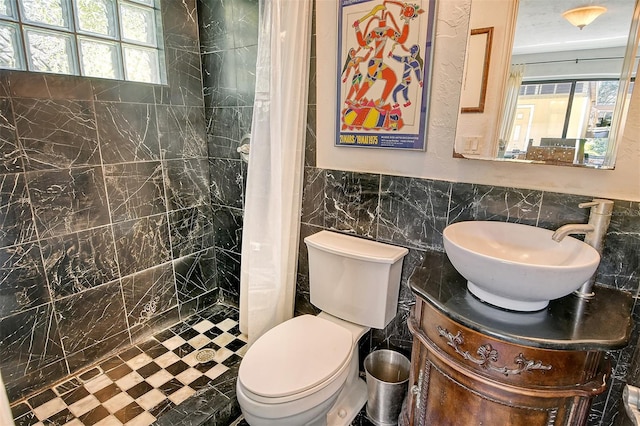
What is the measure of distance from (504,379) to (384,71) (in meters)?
1.21

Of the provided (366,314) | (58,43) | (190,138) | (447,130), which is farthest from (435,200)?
(58,43)

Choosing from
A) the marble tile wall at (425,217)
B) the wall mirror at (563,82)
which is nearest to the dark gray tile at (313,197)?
the marble tile wall at (425,217)

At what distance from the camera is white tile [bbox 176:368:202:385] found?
1727mm

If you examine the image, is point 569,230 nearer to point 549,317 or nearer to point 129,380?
point 549,317

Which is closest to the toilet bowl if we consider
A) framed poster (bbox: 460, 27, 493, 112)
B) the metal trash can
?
the metal trash can

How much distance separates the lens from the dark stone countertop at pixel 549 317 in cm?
81

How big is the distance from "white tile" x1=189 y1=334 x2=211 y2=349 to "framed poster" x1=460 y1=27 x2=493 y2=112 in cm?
193

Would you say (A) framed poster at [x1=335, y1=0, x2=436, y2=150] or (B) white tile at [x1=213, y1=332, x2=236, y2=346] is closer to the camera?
(A) framed poster at [x1=335, y1=0, x2=436, y2=150]

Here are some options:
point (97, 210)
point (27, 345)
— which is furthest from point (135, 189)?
point (27, 345)

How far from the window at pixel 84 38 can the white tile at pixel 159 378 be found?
1.60m

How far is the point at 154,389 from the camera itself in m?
1.67

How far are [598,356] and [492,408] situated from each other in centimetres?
30

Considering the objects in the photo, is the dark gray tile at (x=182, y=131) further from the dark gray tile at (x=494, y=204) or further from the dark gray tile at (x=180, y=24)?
the dark gray tile at (x=494, y=204)

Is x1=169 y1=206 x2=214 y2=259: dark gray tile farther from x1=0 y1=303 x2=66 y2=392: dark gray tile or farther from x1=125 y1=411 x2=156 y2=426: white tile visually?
x1=125 y1=411 x2=156 y2=426: white tile
